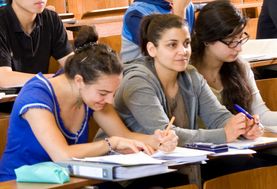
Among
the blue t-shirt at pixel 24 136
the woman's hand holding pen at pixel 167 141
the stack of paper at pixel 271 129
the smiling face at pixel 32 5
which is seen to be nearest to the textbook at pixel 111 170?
the woman's hand holding pen at pixel 167 141

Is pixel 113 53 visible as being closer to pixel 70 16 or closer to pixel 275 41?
pixel 275 41

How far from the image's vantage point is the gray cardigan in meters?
2.65

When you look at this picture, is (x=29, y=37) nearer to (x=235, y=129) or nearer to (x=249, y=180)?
(x=235, y=129)

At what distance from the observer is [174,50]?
2.78 m

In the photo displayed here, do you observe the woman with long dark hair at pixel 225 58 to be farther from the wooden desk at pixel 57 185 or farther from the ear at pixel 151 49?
the wooden desk at pixel 57 185

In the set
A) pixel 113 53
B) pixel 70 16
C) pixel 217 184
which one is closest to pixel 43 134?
pixel 113 53

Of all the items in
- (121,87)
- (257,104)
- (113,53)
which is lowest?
(257,104)

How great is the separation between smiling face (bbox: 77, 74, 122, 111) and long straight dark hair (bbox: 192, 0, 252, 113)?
29.2 inches

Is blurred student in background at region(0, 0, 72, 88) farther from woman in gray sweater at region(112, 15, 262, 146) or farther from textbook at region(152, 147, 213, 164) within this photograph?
textbook at region(152, 147, 213, 164)

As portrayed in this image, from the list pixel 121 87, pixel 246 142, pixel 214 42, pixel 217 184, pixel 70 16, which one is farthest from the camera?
pixel 70 16

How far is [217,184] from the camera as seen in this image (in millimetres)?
2156

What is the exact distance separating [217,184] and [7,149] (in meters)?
0.80

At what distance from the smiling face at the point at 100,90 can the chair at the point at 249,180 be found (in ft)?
1.73

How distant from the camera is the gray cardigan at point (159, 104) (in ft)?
8.70
